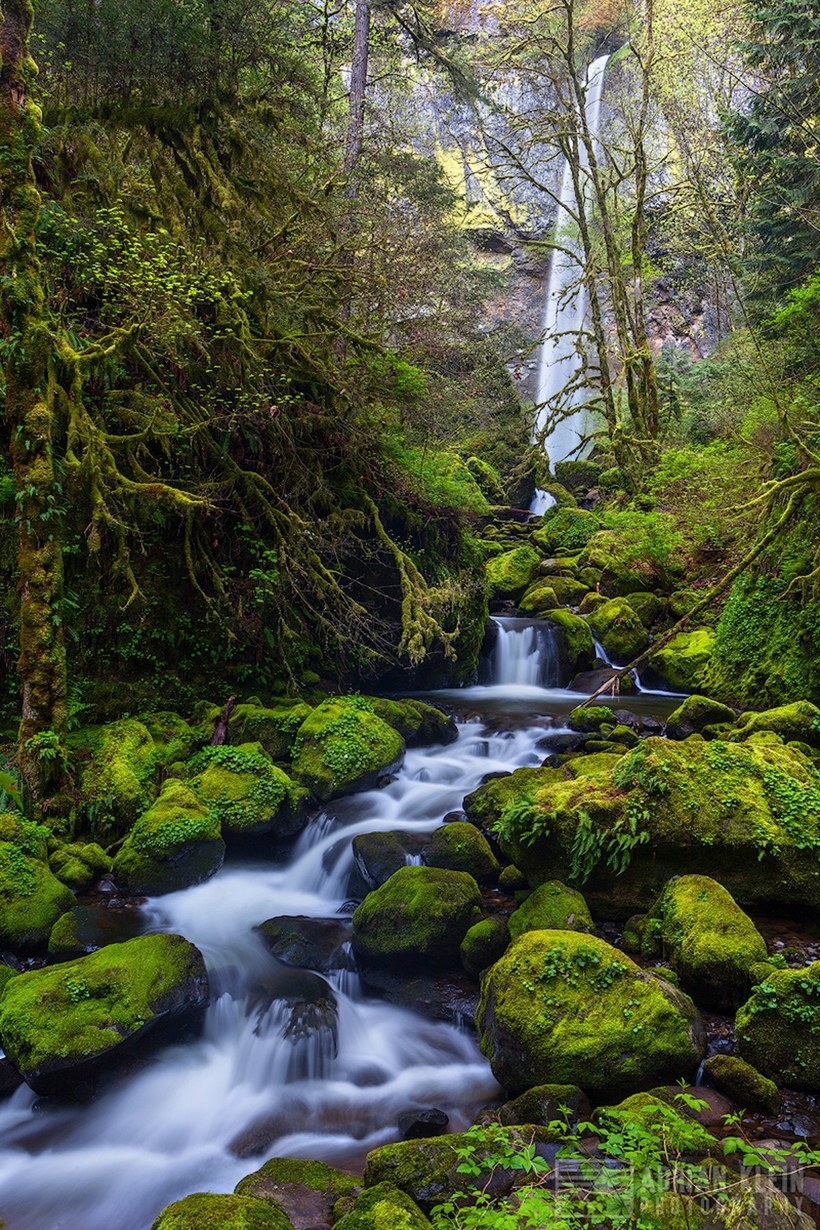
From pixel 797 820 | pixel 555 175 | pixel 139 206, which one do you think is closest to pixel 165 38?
pixel 139 206

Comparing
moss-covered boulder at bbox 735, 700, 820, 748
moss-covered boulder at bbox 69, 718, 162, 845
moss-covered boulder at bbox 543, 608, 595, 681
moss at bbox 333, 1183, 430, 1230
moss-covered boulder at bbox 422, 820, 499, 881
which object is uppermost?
moss-covered boulder at bbox 543, 608, 595, 681

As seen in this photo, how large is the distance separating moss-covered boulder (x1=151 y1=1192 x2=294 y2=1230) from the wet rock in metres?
1.17

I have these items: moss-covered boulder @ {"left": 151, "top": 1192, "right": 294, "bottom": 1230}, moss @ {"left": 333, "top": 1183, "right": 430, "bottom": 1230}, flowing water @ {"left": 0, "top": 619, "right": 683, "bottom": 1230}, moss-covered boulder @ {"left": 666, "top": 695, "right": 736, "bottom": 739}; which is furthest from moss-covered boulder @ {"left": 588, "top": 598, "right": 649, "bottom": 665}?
moss-covered boulder @ {"left": 151, "top": 1192, "right": 294, "bottom": 1230}

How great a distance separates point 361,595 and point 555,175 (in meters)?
36.0

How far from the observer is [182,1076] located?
4.63 m

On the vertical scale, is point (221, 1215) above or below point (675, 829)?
below

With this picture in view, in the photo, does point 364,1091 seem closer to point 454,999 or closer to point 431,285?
point 454,999

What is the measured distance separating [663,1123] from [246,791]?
4.58 meters

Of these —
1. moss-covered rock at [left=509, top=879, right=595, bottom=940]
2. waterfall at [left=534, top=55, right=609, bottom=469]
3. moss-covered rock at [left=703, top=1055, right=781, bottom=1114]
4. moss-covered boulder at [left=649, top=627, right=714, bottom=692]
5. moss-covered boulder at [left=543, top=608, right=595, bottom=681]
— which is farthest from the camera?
→ waterfall at [left=534, top=55, right=609, bottom=469]

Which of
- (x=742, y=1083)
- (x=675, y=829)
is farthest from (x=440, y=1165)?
(x=675, y=829)

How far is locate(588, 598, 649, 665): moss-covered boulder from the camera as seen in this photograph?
12711 mm

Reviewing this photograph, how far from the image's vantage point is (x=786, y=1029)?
398 cm

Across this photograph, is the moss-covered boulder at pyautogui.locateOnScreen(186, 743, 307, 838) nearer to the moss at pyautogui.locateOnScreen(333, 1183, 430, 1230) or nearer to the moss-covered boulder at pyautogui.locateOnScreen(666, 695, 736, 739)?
the moss at pyautogui.locateOnScreen(333, 1183, 430, 1230)

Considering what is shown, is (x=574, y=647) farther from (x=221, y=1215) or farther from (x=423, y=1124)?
(x=221, y=1215)
